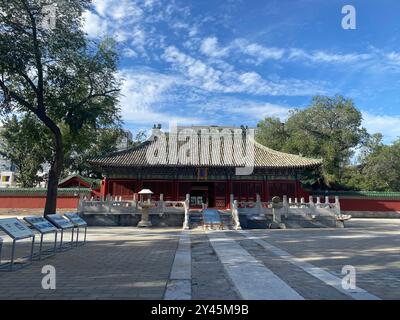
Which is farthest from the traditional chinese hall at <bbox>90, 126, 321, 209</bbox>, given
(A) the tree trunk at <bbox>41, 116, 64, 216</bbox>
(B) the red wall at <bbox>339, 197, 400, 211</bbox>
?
(A) the tree trunk at <bbox>41, 116, 64, 216</bbox>

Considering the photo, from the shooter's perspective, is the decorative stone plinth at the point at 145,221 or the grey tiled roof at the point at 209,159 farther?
the grey tiled roof at the point at 209,159

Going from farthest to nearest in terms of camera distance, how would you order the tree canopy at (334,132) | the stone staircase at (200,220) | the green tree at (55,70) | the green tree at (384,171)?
the tree canopy at (334,132) → the green tree at (384,171) → the stone staircase at (200,220) → the green tree at (55,70)

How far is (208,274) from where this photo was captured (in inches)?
254

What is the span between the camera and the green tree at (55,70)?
15.2 metres

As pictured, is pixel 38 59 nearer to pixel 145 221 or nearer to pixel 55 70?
pixel 55 70

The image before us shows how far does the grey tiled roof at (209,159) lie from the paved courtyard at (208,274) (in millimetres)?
14861

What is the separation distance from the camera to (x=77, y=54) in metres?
17.5

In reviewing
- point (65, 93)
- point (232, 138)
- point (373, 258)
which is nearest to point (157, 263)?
point (373, 258)

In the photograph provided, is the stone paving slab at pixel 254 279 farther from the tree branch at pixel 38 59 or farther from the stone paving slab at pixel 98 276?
the tree branch at pixel 38 59

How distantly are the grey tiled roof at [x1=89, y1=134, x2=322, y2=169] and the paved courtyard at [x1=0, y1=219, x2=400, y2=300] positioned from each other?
14861 mm

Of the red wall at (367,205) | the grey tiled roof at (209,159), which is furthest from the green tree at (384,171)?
the grey tiled roof at (209,159)

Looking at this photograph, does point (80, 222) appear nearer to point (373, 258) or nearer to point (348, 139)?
point (373, 258)

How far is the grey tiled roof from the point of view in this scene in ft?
81.6
